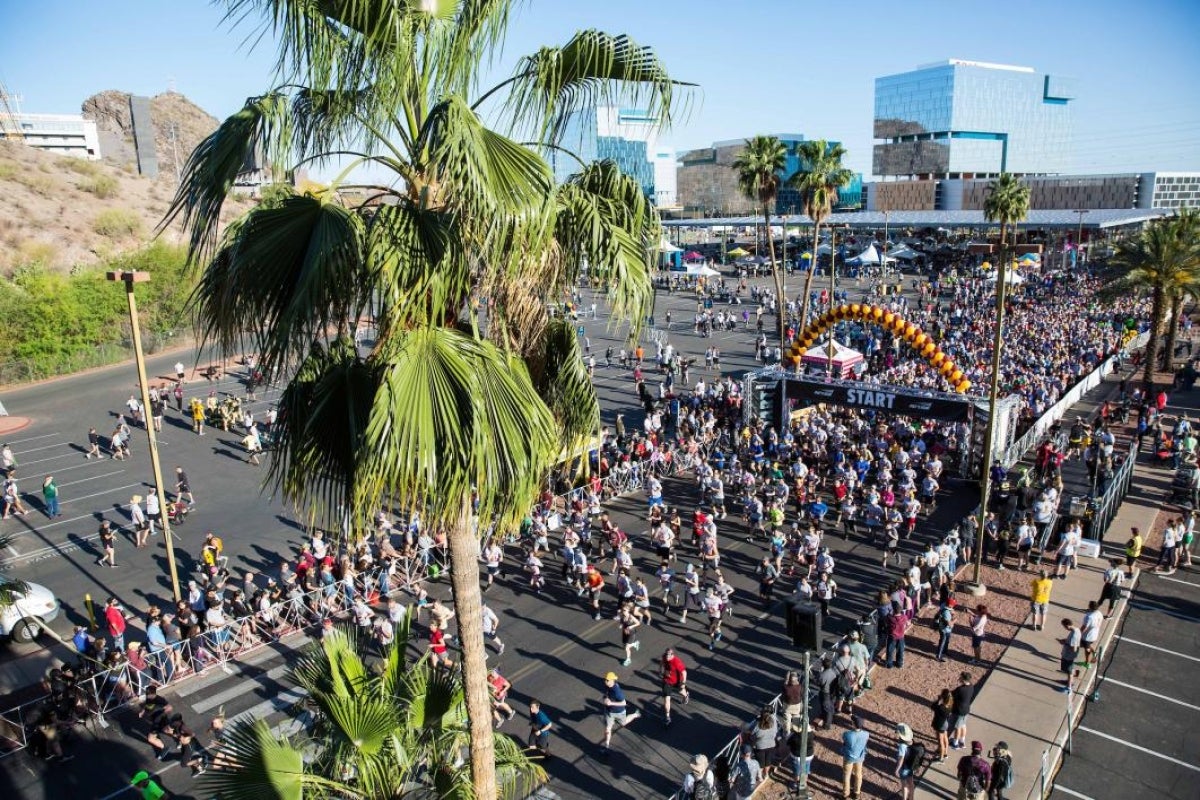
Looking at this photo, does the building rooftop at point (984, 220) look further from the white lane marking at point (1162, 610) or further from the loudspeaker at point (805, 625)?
the loudspeaker at point (805, 625)

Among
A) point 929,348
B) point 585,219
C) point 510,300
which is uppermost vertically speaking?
point 585,219

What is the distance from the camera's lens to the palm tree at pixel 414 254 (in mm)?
3854

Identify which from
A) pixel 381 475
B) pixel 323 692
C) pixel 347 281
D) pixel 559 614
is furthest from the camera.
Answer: pixel 559 614

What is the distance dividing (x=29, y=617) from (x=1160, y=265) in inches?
1578

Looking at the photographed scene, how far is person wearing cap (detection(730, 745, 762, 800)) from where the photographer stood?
35.3 ft

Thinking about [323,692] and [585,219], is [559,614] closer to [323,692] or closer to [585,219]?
[323,692]

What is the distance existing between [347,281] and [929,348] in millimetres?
24751

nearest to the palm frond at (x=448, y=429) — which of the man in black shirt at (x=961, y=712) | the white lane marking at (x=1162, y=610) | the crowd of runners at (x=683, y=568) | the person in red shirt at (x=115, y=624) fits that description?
the crowd of runners at (x=683, y=568)

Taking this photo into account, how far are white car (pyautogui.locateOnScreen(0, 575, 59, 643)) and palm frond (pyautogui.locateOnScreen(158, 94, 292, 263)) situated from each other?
53.2 ft

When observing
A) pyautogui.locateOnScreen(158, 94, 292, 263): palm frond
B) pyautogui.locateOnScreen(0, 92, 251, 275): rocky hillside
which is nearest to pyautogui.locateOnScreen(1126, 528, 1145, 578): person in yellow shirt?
pyautogui.locateOnScreen(158, 94, 292, 263): palm frond

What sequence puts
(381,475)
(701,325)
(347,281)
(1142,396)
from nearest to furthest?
(381,475) → (347,281) → (1142,396) → (701,325)

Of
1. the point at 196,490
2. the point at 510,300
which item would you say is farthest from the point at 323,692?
the point at 196,490

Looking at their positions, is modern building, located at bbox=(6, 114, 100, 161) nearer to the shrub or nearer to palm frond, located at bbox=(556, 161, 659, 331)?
the shrub

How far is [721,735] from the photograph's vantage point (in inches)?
501
